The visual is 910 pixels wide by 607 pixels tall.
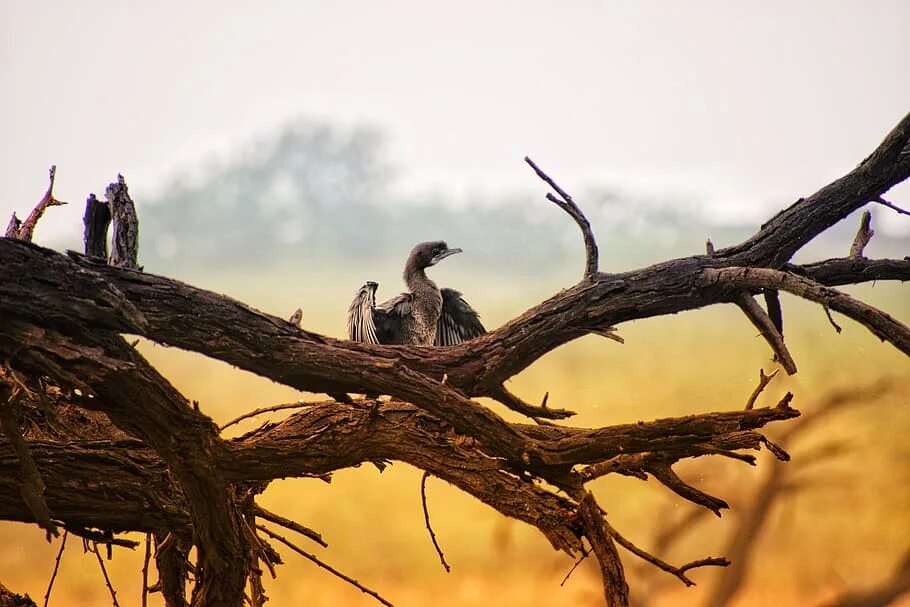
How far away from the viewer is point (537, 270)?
4750 millimetres

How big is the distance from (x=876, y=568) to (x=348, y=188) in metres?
3.18

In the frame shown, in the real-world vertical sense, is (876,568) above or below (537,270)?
below

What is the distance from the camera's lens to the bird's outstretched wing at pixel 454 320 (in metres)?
3.26

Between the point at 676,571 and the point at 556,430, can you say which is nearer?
the point at 676,571

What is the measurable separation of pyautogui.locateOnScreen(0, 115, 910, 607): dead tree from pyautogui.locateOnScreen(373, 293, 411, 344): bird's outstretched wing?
1.17 metres

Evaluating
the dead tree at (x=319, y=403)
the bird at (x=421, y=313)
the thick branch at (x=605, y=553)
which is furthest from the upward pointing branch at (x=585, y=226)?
the bird at (x=421, y=313)

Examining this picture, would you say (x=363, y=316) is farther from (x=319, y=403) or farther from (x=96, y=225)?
(x=96, y=225)

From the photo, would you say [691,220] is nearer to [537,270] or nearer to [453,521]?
[537,270]

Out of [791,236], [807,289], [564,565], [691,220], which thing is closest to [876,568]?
[564,565]

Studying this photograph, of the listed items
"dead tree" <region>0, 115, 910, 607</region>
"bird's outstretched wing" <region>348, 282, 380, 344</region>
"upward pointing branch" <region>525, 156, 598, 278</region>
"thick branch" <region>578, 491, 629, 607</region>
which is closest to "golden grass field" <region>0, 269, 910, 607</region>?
"bird's outstretched wing" <region>348, 282, 380, 344</region>

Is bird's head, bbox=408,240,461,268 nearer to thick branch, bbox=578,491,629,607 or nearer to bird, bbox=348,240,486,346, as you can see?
bird, bbox=348,240,486,346

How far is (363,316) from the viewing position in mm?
3107

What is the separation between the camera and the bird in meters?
3.20

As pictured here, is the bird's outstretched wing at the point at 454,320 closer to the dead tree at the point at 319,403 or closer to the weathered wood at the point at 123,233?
the dead tree at the point at 319,403
